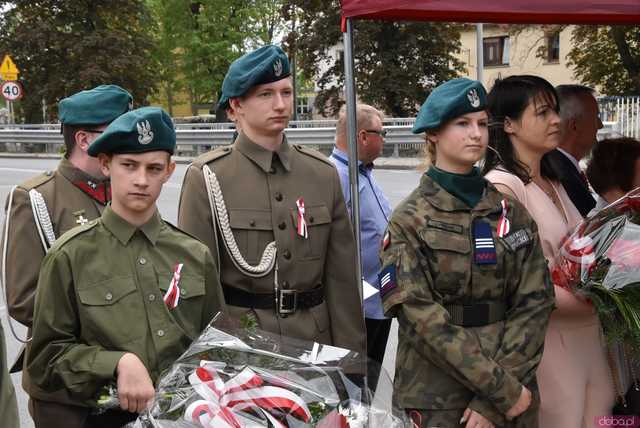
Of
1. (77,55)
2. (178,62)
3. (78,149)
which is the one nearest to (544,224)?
(78,149)

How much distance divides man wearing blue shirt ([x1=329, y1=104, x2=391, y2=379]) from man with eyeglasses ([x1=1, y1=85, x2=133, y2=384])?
4.30ft

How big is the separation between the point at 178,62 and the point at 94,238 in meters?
39.7

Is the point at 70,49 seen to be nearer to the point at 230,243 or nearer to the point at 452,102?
the point at 230,243

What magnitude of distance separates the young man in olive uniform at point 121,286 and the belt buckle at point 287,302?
51 centimetres

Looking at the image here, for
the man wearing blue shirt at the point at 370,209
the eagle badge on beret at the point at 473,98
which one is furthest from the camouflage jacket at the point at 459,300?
the man wearing blue shirt at the point at 370,209

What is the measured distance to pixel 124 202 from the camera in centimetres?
225

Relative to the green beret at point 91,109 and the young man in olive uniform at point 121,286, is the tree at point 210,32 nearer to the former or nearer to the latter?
the green beret at point 91,109

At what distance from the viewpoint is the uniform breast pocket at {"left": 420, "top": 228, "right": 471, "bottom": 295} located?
98.7 inches

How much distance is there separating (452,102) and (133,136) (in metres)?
1.07

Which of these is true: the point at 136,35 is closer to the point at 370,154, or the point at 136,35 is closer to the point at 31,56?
the point at 31,56

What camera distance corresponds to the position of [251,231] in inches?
111

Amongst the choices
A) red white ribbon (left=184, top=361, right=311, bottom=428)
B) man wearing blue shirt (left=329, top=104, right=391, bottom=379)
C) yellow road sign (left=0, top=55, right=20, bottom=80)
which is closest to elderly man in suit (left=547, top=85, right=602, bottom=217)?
man wearing blue shirt (left=329, top=104, right=391, bottom=379)

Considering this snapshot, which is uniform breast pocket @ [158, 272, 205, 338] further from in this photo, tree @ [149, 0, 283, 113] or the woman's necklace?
tree @ [149, 0, 283, 113]

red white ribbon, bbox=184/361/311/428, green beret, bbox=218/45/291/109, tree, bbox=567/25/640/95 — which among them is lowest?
red white ribbon, bbox=184/361/311/428
